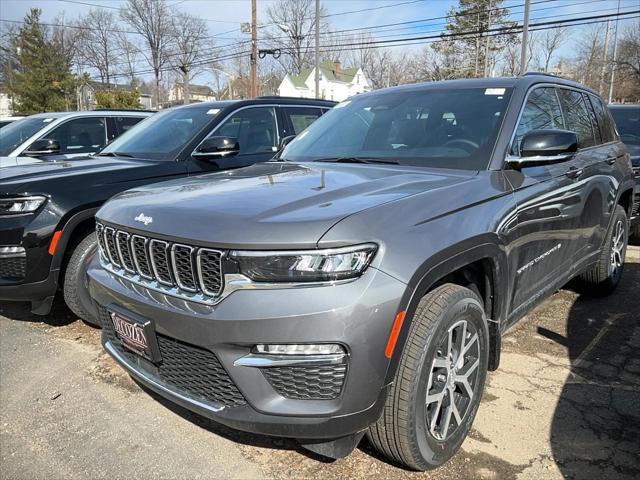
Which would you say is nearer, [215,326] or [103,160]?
[215,326]

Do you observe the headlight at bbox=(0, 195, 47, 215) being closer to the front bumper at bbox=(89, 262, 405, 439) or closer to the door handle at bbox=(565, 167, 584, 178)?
the front bumper at bbox=(89, 262, 405, 439)

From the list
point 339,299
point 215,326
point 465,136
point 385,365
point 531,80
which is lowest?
point 385,365

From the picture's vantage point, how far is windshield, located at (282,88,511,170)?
2.99m

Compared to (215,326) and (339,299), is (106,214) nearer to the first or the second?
(215,326)

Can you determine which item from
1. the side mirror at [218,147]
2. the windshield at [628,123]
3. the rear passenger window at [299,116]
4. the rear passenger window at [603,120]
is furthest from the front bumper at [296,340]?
the windshield at [628,123]

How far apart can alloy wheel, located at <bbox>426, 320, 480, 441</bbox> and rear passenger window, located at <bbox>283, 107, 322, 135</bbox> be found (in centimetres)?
379

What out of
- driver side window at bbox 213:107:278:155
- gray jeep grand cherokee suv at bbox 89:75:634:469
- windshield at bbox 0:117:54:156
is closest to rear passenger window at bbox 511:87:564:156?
gray jeep grand cherokee suv at bbox 89:75:634:469

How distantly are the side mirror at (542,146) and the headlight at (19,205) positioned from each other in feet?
10.8

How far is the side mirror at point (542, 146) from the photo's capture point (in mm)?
2809

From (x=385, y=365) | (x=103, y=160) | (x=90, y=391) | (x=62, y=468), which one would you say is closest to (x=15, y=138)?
(x=103, y=160)

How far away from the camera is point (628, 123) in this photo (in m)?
7.76

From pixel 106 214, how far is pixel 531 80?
107 inches

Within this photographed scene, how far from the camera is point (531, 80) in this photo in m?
3.34

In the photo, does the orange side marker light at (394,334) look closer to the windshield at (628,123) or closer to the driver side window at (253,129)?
the driver side window at (253,129)
